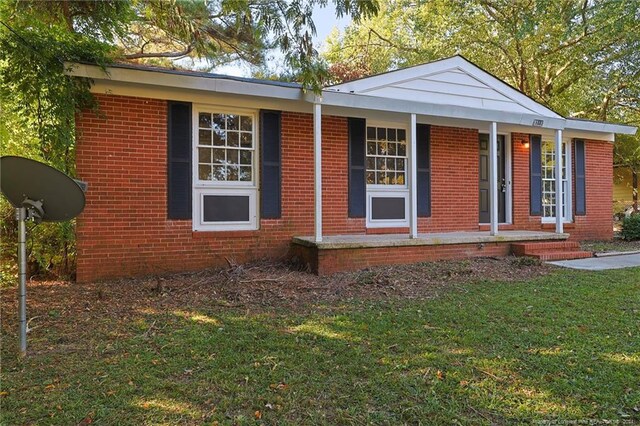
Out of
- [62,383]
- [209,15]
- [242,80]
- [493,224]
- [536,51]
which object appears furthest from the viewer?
[536,51]

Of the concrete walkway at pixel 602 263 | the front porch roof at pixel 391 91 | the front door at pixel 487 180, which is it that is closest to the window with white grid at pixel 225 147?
the front porch roof at pixel 391 91

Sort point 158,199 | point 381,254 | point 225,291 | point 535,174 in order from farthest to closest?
point 535,174 → point 381,254 → point 158,199 → point 225,291

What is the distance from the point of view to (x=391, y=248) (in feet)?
22.0

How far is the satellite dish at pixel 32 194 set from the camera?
9.71ft

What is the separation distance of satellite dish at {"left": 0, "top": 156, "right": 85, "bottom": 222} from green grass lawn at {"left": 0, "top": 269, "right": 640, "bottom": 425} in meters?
1.18

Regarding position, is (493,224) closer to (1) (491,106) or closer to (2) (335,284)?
(1) (491,106)

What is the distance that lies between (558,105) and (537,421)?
1603 centimetres

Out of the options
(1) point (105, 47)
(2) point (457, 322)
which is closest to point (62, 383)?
(2) point (457, 322)

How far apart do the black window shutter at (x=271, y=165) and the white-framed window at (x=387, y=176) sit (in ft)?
6.04

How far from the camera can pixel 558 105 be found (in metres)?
15.4

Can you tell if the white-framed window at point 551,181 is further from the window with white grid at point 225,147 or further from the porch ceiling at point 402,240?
the window with white grid at point 225,147

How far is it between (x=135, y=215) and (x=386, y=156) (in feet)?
15.2

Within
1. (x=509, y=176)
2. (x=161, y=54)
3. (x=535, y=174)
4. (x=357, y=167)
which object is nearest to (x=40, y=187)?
(x=357, y=167)

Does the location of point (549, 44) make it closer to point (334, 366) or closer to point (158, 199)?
point (158, 199)
